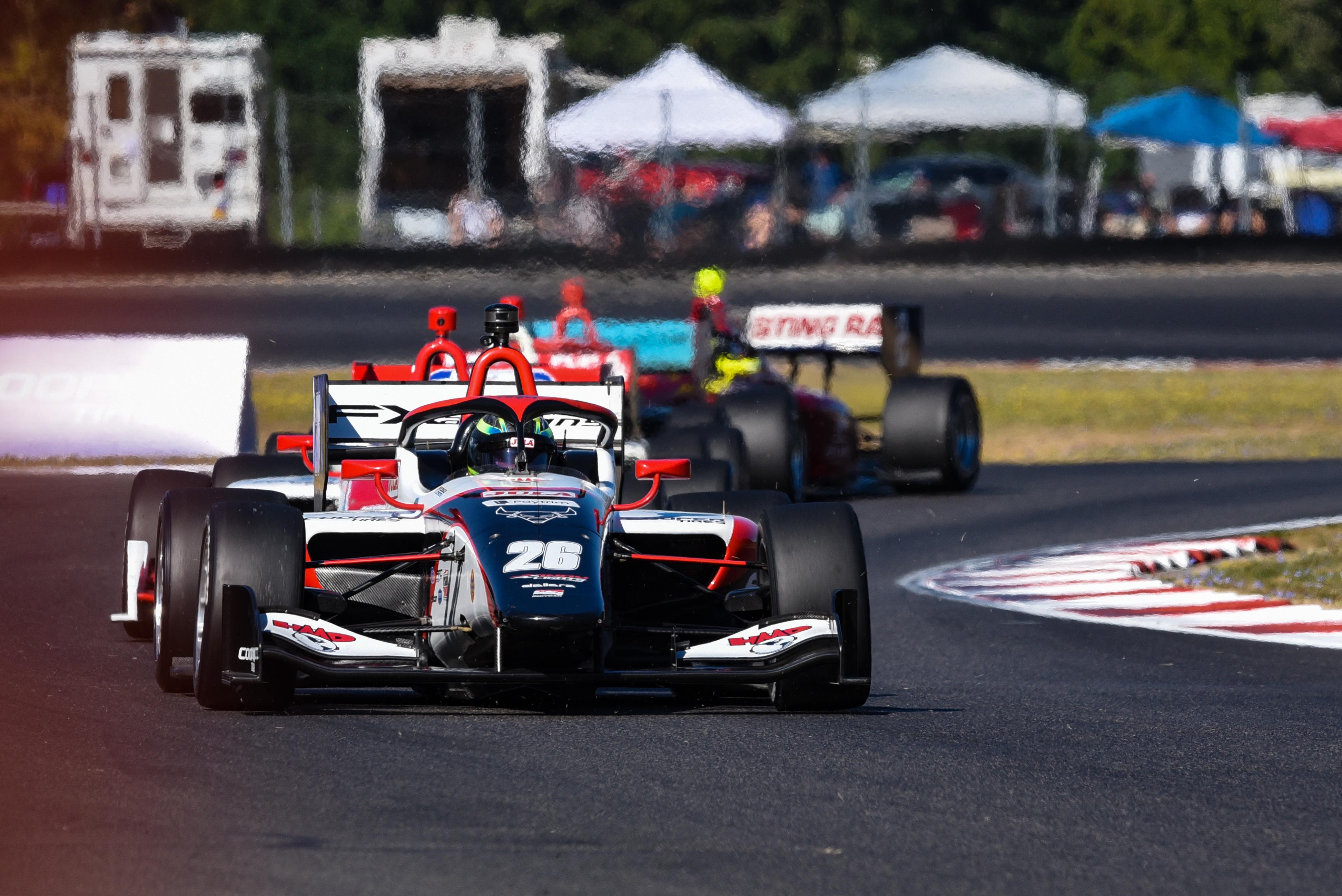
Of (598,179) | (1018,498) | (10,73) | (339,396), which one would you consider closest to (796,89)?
(598,179)

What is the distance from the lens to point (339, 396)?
9.83 meters

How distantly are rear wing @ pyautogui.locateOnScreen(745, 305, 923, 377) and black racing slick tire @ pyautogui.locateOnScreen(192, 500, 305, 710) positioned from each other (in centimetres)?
904

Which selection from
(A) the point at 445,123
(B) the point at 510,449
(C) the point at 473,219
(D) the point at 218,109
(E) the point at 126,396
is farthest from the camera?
(D) the point at 218,109

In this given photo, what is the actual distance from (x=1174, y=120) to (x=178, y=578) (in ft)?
71.2

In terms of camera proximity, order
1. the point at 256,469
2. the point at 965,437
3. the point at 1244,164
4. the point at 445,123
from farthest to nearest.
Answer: the point at 1244,164 → the point at 445,123 → the point at 965,437 → the point at 256,469

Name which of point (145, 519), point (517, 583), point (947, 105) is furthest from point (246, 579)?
point (947, 105)

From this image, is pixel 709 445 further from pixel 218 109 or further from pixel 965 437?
pixel 218 109

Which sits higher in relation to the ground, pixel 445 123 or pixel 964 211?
pixel 445 123

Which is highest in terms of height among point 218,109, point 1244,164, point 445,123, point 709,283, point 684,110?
point 684,110

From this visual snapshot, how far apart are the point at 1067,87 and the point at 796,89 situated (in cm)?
329

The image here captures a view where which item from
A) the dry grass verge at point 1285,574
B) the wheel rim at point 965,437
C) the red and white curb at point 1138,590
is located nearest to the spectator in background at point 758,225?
the wheel rim at point 965,437

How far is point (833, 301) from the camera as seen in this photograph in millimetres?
24094

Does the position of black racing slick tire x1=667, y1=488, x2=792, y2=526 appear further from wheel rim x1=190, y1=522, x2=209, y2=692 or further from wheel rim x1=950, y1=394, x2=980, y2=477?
wheel rim x1=950, y1=394, x2=980, y2=477

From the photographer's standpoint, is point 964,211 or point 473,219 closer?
point 473,219
